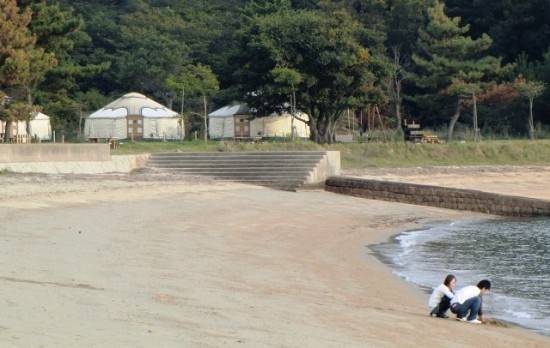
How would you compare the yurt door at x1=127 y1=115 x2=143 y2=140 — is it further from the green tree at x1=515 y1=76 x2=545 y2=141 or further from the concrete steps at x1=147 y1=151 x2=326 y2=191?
the concrete steps at x1=147 y1=151 x2=326 y2=191

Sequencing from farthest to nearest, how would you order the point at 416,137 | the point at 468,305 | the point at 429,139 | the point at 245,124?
the point at 245,124 < the point at 416,137 < the point at 429,139 < the point at 468,305

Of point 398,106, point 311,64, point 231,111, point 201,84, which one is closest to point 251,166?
point 311,64

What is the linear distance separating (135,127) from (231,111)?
5.71m

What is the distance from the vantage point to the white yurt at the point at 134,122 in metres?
57.4

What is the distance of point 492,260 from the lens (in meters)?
21.7

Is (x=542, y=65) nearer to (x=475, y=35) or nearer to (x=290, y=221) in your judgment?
(x=475, y=35)

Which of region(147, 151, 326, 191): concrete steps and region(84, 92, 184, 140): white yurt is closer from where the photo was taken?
region(147, 151, 326, 191): concrete steps

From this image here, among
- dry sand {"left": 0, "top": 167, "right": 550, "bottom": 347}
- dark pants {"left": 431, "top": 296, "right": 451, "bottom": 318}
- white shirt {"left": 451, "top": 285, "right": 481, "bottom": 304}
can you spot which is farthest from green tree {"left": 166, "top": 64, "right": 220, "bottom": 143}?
white shirt {"left": 451, "top": 285, "right": 481, "bottom": 304}

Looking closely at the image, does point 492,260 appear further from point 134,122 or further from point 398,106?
point 398,106

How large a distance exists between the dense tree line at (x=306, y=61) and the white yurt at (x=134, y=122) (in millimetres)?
1271

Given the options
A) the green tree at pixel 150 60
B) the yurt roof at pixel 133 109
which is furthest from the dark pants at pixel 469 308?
the green tree at pixel 150 60

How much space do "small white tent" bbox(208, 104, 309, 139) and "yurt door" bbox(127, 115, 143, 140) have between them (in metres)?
4.21

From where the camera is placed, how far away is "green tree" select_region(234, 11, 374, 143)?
168 ft

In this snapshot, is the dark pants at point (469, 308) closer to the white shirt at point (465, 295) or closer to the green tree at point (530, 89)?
the white shirt at point (465, 295)
